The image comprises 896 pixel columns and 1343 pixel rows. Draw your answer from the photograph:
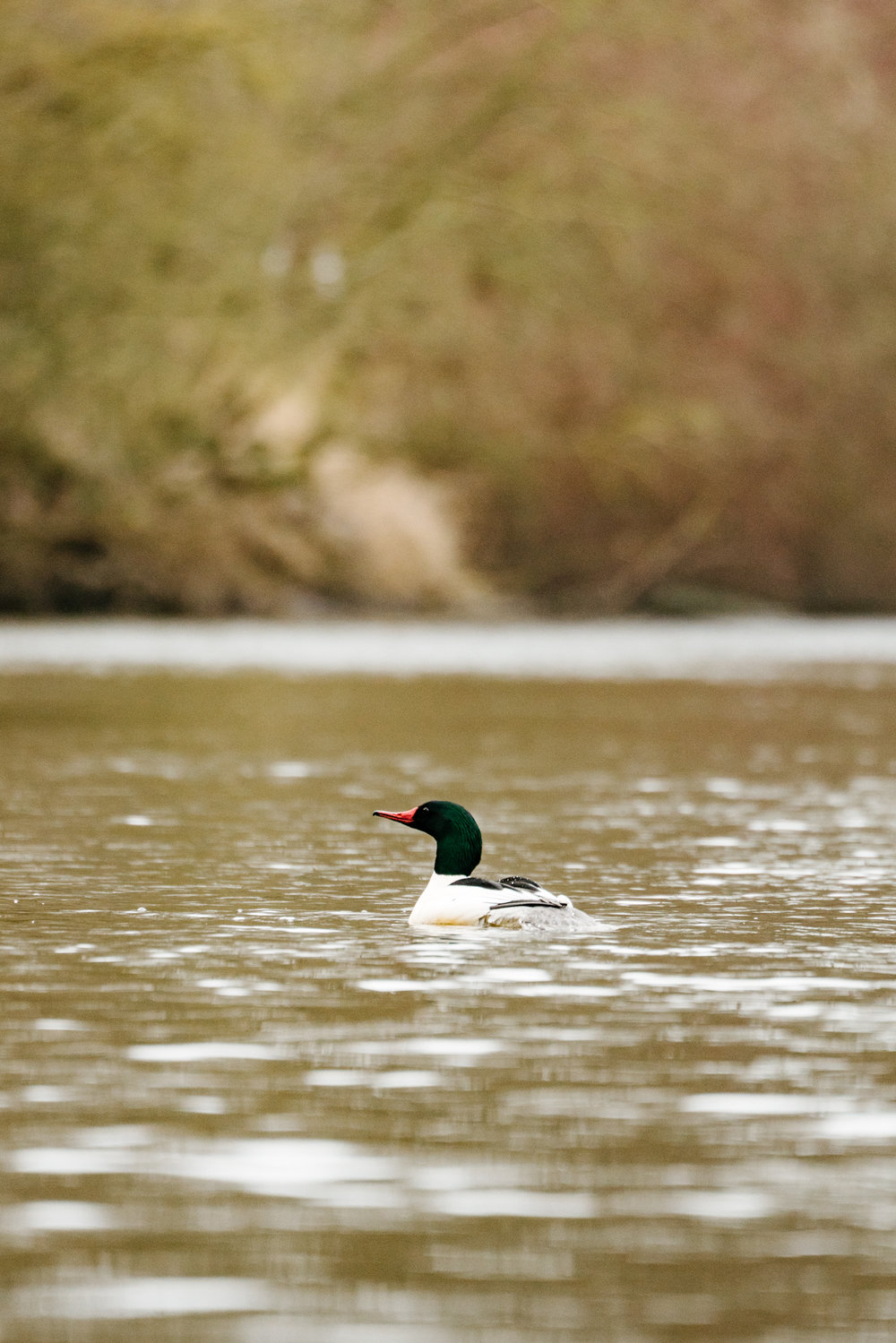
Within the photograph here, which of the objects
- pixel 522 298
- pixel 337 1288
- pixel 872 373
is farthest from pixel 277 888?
pixel 872 373

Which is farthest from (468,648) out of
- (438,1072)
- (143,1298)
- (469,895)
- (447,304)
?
(143,1298)

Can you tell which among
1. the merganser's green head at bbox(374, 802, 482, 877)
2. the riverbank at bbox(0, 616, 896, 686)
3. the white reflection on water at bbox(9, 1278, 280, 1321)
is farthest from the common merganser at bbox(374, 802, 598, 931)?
the riverbank at bbox(0, 616, 896, 686)

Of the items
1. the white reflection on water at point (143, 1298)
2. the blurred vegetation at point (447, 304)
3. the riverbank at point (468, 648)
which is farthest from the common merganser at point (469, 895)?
the riverbank at point (468, 648)

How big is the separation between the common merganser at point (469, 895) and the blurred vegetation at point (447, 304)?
1932 centimetres

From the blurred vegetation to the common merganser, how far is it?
19.3 m

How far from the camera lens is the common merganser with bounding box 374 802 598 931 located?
1084 cm

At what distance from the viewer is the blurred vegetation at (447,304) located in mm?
31375

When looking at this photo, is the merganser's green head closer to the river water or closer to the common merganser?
the common merganser

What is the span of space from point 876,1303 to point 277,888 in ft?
23.3

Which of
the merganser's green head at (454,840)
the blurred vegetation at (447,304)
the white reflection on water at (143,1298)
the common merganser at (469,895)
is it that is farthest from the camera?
the blurred vegetation at (447,304)

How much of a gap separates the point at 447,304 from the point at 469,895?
3403 cm

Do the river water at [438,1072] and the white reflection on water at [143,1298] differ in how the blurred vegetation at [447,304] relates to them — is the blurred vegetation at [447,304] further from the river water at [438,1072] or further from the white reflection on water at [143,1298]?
the white reflection on water at [143,1298]

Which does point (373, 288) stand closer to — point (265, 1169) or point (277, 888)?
point (277, 888)

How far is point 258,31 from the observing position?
30719 mm
